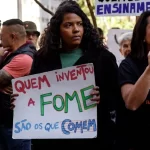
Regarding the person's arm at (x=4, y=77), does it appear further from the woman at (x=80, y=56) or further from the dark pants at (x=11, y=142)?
the woman at (x=80, y=56)

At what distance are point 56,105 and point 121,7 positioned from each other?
2.88 m

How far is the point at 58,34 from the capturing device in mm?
3533

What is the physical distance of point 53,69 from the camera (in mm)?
3473

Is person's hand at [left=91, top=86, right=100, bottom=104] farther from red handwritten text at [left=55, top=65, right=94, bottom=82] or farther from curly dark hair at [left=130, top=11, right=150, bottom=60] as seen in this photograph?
curly dark hair at [left=130, top=11, right=150, bottom=60]

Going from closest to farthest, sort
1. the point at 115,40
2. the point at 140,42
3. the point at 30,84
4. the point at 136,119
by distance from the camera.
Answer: the point at 136,119
the point at 140,42
the point at 30,84
the point at 115,40

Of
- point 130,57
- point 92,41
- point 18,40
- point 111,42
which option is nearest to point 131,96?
point 130,57

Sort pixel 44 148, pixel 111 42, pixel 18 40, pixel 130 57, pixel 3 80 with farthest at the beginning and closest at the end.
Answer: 1. pixel 111 42
2. pixel 18 40
3. pixel 3 80
4. pixel 44 148
5. pixel 130 57

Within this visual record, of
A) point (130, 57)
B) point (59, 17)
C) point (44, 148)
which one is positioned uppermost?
point (59, 17)

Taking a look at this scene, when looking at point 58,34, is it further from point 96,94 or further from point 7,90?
point 7,90

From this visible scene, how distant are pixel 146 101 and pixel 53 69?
2.45 feet

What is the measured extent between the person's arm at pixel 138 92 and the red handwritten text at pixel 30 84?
28.0 inches

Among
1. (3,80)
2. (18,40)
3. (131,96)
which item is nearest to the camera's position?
(131,96)

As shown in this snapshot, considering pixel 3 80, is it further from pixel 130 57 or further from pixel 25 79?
pixel 130 57

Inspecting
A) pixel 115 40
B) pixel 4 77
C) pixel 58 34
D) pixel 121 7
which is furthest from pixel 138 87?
pixel 115 40
